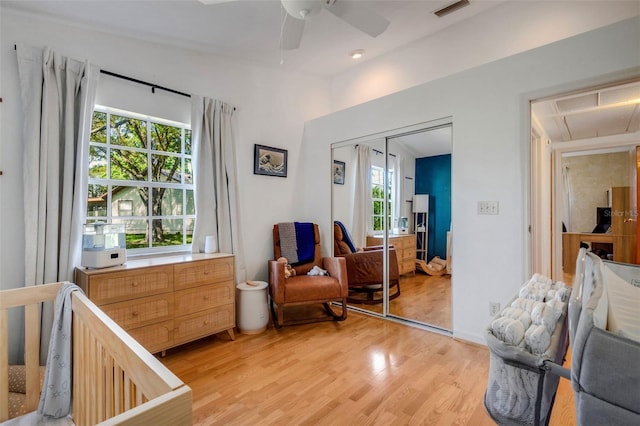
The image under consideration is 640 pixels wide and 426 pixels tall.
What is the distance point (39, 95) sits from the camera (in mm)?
1946

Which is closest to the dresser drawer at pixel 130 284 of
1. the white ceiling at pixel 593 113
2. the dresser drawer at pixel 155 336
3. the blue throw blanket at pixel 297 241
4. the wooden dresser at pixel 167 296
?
the wooden dresser at pixel 167 296

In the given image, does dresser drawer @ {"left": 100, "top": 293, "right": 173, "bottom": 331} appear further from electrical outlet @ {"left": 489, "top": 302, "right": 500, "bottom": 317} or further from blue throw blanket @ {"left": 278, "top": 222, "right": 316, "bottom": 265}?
electrical outlet @ {"left": 489, "top": 302, "right": 500, "bottom": 317}

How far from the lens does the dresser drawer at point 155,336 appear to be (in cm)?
209

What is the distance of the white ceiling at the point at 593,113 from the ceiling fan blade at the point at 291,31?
6.37 feet

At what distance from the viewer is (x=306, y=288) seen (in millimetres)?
2820

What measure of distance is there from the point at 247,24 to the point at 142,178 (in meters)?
1.70

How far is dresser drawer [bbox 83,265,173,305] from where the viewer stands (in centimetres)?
191

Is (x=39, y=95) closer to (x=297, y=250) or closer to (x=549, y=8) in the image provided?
(x=297, y=250)

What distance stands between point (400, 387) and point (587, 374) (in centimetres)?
147

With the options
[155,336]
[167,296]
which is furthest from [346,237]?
[155,336]

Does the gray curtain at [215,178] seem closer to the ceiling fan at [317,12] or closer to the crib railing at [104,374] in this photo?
the ceiling fan at [317,12]

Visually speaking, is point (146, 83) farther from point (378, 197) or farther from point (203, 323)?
point (378, 197)

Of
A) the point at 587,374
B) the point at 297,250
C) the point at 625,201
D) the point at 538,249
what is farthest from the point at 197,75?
the point at 625,201

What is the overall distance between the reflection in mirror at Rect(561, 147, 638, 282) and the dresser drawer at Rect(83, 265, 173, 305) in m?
3.92
